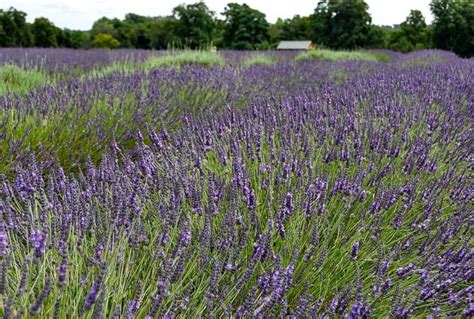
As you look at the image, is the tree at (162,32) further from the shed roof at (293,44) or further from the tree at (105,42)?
the shed roof at (293,44)

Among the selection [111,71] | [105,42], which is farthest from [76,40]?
[111,71]

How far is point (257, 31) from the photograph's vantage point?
30.9m

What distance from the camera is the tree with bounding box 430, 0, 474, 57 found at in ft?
72.4

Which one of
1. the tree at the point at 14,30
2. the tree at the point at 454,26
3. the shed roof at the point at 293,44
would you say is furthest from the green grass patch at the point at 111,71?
the shed roof at the point at 293,44

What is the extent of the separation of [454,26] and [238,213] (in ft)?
77.5

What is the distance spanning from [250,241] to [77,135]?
1.95 meters

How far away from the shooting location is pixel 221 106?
4.52m

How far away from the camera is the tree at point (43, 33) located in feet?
87.6

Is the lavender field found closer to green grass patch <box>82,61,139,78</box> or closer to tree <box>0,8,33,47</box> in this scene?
green grass patch <box>82,61,139,78</box>

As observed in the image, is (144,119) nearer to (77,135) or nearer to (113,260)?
(77,135)

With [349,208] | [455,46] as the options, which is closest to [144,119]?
[349,208]

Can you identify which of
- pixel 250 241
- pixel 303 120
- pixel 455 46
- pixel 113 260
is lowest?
pixel 250 241

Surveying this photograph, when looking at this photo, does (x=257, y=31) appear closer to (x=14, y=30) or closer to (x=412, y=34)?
(x=412, y=34)

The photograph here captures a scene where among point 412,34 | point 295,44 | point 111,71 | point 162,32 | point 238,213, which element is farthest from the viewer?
point 295,44
